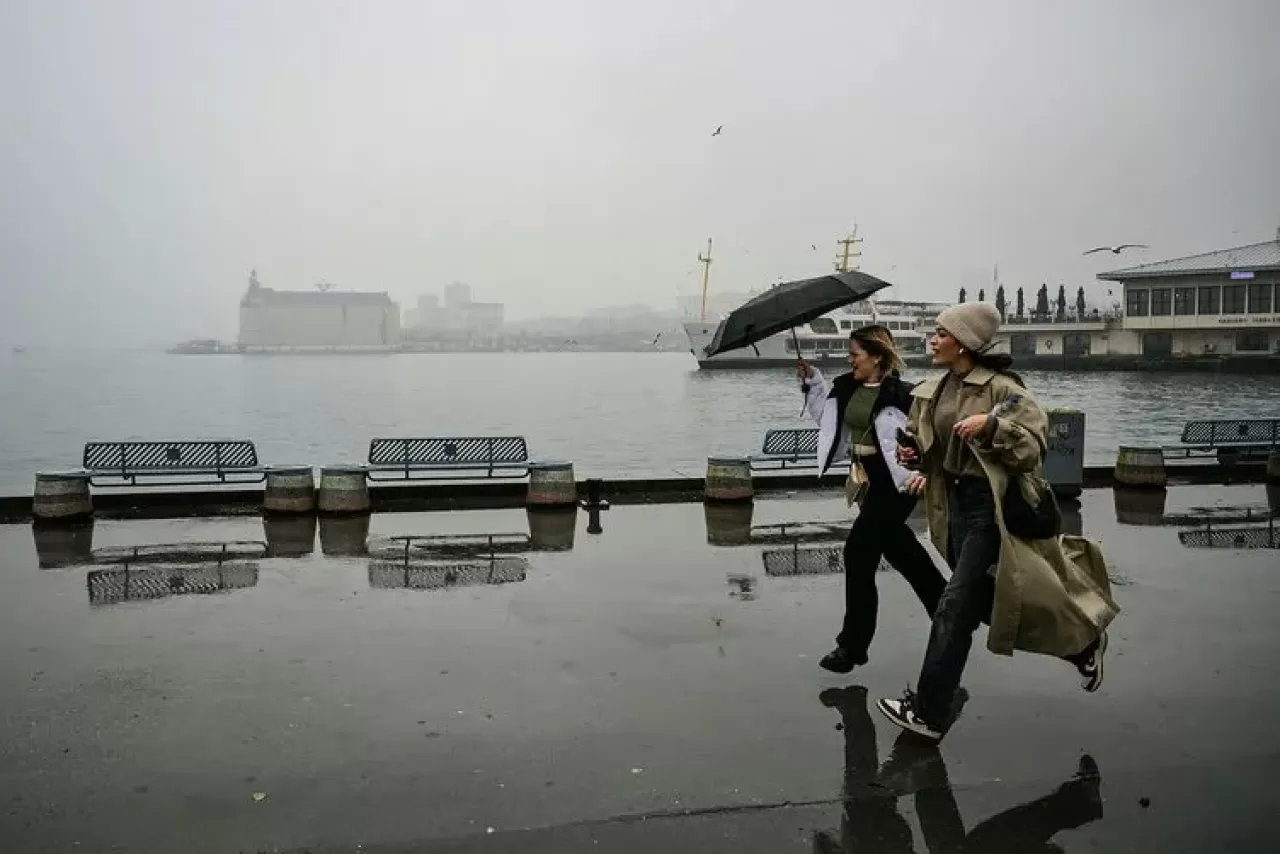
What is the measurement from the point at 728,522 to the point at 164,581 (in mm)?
5403

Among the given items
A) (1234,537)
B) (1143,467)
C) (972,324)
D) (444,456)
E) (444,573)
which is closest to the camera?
(972,324)

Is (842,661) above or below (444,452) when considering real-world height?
below

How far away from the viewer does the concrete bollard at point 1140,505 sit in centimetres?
1191

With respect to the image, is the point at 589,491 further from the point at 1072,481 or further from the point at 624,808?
the point at 624,808

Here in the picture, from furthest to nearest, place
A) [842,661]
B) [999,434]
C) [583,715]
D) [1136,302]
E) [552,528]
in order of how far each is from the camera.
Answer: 1. [1136,302]
2. [552,528]
3. [842,661]
4. [583,715]
5. [999,434]

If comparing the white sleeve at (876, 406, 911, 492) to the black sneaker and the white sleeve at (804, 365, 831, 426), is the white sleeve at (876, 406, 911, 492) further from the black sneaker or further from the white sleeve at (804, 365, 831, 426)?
the black sneaker

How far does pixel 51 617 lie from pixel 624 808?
4.91 meters

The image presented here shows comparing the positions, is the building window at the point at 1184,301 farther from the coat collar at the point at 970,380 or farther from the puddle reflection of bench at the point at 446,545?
the coat collar at the point at 970,380

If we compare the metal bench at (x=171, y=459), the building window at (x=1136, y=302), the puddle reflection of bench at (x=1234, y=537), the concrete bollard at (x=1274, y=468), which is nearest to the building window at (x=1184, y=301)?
the building window at (x=1136, y=302)

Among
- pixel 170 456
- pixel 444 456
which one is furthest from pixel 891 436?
pixel 170 456

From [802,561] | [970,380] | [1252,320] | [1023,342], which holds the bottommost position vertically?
[802,561]

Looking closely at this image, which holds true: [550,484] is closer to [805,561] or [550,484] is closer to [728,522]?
[728,522]

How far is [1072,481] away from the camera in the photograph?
13.5 meters

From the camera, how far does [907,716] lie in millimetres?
5160
